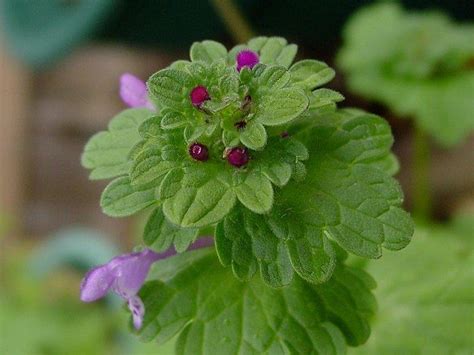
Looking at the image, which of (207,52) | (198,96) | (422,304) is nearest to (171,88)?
(198,96)

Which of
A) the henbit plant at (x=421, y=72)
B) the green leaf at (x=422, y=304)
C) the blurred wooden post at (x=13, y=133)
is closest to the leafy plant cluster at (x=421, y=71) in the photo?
the henbit plant at (x=421, y=72)

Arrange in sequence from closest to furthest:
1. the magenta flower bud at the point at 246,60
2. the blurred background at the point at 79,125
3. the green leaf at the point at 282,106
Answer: the green leaf at the point at 282,106
the magenta flower bud at the point at 246,60
the blurred background at the point at 79,125

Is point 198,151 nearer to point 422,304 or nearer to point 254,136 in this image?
point 254,136

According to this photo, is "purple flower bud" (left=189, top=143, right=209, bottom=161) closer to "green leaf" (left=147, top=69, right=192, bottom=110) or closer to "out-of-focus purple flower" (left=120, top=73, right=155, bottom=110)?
"green leaf" (left=147, top=69, right=192, bottom=110)

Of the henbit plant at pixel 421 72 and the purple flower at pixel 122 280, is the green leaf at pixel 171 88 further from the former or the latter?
the henbit plant at pixel 421 72

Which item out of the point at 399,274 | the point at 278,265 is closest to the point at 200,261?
the point at 278,265
